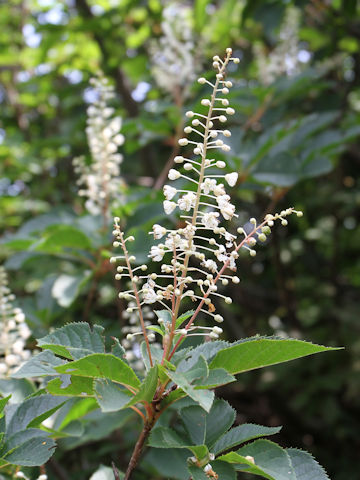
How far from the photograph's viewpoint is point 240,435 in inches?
53.0

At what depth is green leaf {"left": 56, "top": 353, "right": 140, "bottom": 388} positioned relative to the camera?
118 centimetres

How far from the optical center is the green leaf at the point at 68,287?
2.40 metres

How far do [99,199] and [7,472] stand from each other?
1.42 meters

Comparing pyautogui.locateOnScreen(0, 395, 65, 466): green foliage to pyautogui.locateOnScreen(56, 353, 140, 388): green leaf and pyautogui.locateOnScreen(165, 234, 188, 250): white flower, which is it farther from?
pyautogui.locateOnScreen(165, 234, 188, 250): white flower

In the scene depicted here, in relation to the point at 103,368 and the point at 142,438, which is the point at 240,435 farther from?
the point at 103,368

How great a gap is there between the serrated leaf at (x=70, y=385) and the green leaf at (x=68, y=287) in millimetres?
1054

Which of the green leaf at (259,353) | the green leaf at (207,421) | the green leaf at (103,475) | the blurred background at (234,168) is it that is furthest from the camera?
the blurred background at (234,168)

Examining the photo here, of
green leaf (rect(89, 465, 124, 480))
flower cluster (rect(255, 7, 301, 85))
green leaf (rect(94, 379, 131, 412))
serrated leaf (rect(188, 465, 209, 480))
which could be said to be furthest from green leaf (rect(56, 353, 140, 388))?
flower cluster (rect(255, 7, 301, 85))

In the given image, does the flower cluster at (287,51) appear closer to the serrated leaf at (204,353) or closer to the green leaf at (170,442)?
the serrated leaf at (204,353)

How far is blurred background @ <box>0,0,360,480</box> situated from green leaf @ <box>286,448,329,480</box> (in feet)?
3.68

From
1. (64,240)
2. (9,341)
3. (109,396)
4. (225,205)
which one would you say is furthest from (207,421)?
(64,240)

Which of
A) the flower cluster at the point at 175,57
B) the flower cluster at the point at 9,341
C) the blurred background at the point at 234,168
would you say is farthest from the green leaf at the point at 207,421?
the flower cluster at the point at 175,57

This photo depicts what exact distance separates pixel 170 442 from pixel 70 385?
29cm

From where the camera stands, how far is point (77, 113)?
15.0ft
